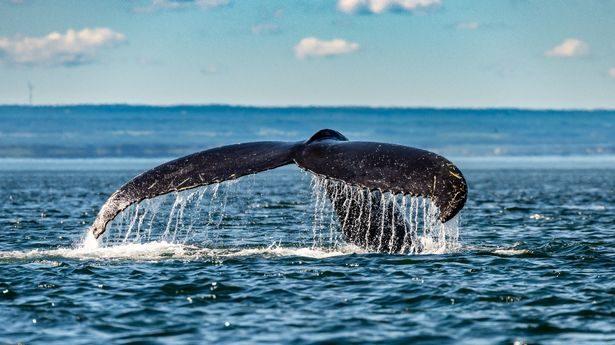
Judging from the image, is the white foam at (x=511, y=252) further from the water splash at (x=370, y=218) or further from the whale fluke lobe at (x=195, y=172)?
the whale fluke lobe at (x=195, y=172)

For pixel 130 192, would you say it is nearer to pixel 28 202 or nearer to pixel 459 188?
pixel 459 188

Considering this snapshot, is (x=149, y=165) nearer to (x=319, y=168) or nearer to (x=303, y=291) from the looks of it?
(x=303, y=291)

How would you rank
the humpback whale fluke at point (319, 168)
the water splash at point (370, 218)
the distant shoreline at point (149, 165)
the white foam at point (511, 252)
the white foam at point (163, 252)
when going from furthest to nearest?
the distant shoreline at point (149, 165) < the white foam at point (511, 252) < the white foam at point (163, 252) < the water splash at point (370, 218) < the humpback whale fluke at point (319, 168)

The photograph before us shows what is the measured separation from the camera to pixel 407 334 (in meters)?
10.7

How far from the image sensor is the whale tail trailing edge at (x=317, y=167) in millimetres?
11336

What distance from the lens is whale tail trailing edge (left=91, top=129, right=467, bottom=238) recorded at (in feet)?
37.2

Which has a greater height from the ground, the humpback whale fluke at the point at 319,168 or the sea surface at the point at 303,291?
the humpback whale fluke at the point at 319,168

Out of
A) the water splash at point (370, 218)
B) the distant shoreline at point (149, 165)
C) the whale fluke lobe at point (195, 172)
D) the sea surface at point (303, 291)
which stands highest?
the whale fluke lobe at point (195, 172)

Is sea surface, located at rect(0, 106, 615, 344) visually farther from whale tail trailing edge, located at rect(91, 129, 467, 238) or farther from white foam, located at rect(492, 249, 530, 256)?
whale tail trailing edge, located at rect(91, 129, 467, 238)

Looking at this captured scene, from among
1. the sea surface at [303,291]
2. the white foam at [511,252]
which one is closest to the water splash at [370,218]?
the sea surface at [303,291]

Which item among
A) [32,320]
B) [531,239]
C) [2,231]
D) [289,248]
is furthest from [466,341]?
[2,231]

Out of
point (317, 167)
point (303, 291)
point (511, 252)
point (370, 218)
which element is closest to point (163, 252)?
point (370, 218)

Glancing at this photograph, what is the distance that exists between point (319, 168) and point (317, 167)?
33 millimetres

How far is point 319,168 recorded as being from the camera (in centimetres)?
1230
